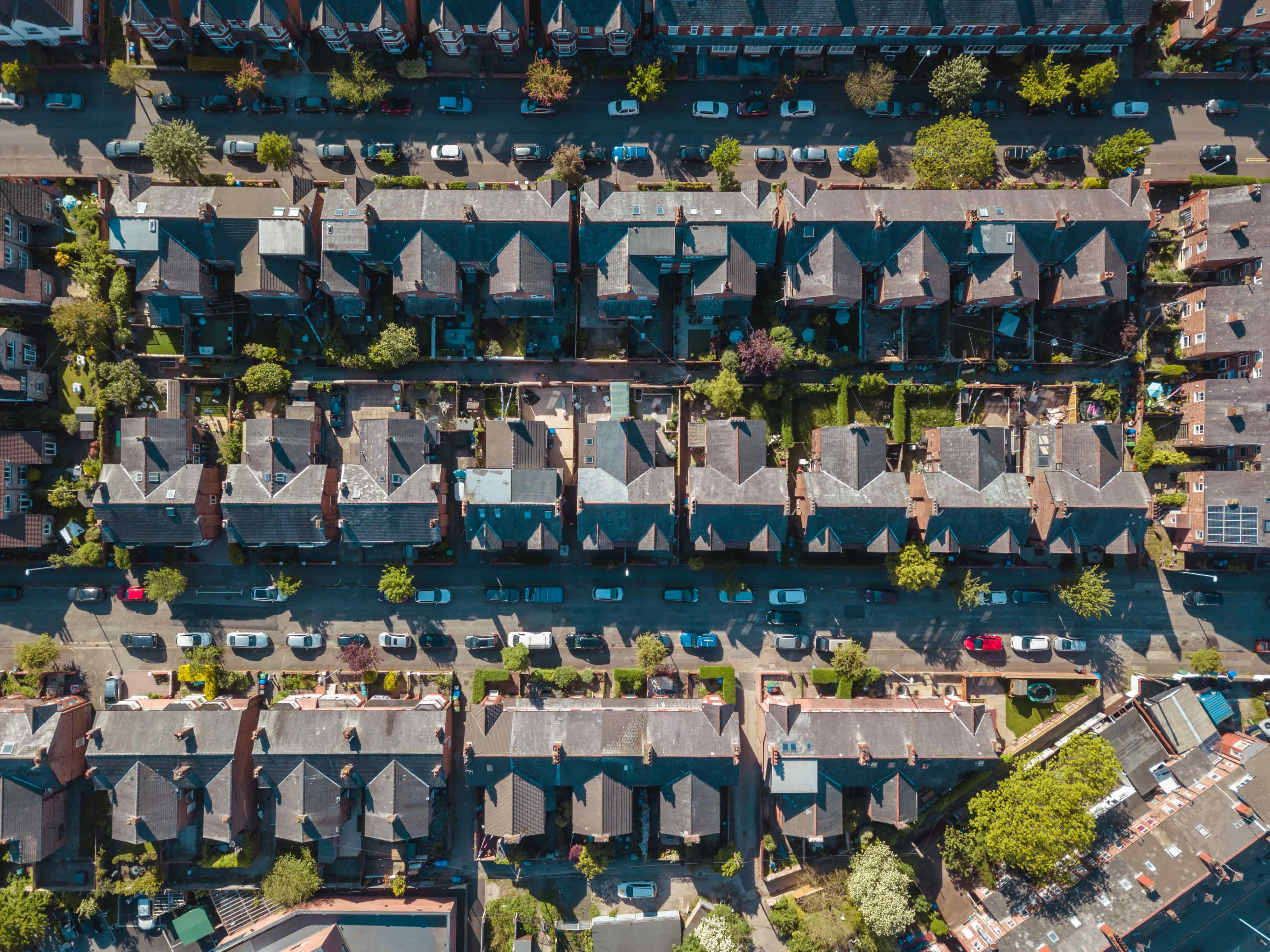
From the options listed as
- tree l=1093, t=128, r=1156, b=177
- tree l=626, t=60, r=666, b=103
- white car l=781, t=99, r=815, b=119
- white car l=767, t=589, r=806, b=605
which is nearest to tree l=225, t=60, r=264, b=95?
tree l=626, t=60, r=666, b=103

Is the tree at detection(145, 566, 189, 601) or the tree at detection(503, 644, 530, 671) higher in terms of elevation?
the tree at detection(145, 566, 189, 601)

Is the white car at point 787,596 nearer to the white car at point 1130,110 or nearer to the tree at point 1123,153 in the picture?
the tree at point 1123,153

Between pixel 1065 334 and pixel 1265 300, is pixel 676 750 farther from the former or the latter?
pixel 1265 300

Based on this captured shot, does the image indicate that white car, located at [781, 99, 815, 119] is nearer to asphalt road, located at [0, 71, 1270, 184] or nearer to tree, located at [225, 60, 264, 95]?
asphalt road, located at [0, 71, 1270, 184]

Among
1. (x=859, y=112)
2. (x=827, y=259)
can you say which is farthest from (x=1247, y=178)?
(x=827, y=259)

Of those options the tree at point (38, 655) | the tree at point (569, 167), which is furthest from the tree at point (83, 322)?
the tree at point (569, 167)

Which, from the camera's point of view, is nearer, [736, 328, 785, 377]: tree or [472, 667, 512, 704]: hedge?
[736, 328, 785, 377]: tree

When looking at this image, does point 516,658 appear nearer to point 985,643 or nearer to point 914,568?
point 914,568
